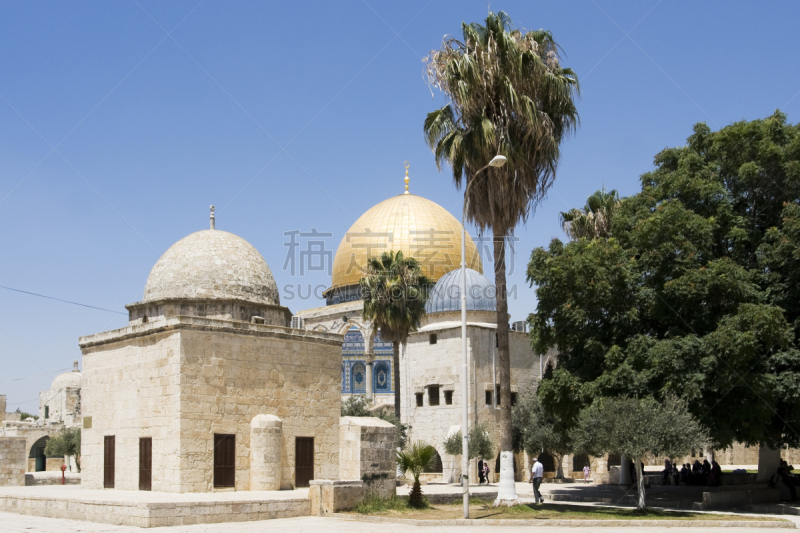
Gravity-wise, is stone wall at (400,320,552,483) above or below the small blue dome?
below

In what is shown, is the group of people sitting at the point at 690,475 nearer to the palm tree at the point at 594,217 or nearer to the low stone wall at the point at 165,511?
the palm tree at the point at 594,217

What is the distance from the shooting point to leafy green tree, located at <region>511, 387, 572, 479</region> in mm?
31547

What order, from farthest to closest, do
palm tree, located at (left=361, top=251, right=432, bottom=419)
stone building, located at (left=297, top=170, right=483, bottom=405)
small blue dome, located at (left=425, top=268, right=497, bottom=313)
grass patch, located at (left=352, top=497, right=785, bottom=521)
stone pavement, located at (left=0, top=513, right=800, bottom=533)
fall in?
1. stone building, located at (left=297, top=170, right=483, bottom=405)
2. small blue dome, located at (left=425, top=268, right=497, bottom=313)
3. palm tree, located at (left=361, top=251, right=432, bottom=419)
4. grass patch, located at (left=352, top=497, right=785, bottom=521)
5. stone pavement, located at (left=0, top=513, right=800, bottom=533)

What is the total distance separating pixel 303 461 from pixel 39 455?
42570mm

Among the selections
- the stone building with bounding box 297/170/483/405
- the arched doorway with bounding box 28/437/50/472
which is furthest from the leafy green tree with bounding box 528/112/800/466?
the arched doorway with bounding box 28/437/50/472

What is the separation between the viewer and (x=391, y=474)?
1798 cm

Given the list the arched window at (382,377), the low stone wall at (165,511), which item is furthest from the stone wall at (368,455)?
the arched window at (382,377)

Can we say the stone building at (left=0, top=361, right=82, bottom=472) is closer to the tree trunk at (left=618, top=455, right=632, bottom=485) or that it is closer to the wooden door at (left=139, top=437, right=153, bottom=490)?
the wooden door at (left=139, top=437, right=153, bottom=490)

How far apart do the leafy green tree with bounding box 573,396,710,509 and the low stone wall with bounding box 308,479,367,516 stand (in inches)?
220

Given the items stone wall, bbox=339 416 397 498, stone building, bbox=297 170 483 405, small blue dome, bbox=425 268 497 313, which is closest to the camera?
stone wall, bbox=339 416 397 498

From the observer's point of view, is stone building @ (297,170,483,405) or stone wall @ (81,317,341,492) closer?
stone wall @ (81,317,341,492)

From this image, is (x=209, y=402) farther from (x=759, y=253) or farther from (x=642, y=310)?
(x=759, y=253)

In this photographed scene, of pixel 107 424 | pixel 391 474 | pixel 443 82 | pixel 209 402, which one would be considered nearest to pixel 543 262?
pixel 443 82

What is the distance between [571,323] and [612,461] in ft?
58.6
